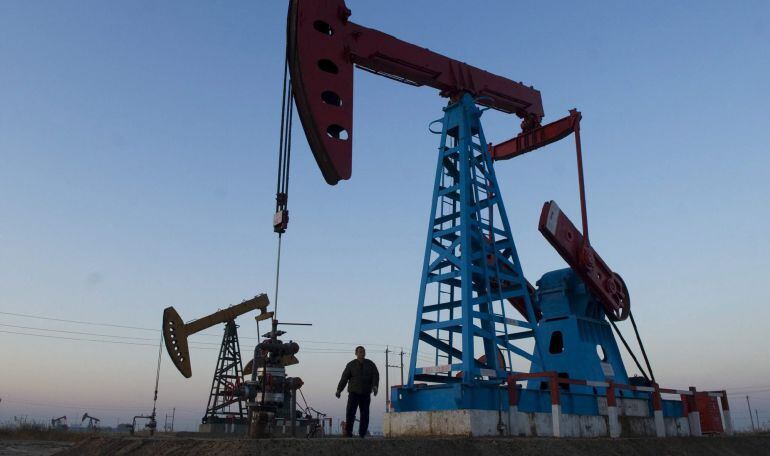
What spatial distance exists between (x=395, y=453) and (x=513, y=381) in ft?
12.3

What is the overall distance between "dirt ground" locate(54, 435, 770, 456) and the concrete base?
73cm

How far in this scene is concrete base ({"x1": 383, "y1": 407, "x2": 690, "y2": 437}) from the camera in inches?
372

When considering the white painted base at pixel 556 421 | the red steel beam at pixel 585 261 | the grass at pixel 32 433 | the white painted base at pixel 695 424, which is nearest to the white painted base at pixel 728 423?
the white painted base at pixel 695 424

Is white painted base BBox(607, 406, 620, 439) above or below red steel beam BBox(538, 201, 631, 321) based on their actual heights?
below

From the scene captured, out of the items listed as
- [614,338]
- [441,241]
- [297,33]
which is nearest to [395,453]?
[441,241]

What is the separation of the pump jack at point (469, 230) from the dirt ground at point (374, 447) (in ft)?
5.24

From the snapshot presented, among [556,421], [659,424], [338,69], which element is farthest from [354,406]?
[659,424]

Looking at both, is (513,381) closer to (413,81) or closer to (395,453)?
(395,453)

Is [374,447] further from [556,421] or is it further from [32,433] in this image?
[32,433]

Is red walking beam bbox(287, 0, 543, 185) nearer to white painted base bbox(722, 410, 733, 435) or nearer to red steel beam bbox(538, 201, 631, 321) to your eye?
red steel beam bbox(538, 201, 631, 321)

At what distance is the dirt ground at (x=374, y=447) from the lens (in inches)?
249

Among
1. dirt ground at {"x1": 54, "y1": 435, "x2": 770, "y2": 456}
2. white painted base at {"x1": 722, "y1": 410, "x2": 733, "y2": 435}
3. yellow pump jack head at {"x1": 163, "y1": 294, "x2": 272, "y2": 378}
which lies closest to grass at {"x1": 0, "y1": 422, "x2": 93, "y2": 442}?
yellow pump jack head at {"x1": 163, "y1": 294, "x2": 272, "y2": 378}

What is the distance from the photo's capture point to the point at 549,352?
14.0 metres

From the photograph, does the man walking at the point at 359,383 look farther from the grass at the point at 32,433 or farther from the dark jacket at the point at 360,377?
the grass at the point at 32,433
